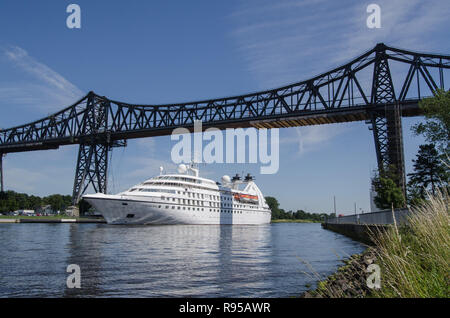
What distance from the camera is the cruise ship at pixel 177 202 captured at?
5531cm

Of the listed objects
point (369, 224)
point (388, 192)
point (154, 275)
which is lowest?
point (154, 275)

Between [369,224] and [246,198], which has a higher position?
[246,198]

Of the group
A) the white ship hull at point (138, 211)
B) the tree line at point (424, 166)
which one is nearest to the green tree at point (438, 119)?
the tree line at point (424, 166)

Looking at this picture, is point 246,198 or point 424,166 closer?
point 424,166

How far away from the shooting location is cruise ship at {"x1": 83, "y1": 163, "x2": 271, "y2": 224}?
5531cm

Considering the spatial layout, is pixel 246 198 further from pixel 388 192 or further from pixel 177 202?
pixel 388 192

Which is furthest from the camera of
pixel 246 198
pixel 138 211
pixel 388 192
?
pixel 246 198

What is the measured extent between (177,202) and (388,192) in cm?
3289

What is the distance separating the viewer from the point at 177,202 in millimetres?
62000

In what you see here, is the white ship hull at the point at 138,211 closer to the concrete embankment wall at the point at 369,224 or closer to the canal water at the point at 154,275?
the concrete embankment wall at the point at 369,224

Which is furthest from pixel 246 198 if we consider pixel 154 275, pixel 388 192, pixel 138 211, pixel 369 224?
pixel 154 275

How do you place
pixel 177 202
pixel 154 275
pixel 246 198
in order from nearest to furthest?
1. pixel 154 275
2. pixel 177 202
3. pixel 246 198

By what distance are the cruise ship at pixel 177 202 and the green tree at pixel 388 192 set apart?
31.2 meters

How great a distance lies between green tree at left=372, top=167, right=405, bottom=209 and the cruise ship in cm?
3115
